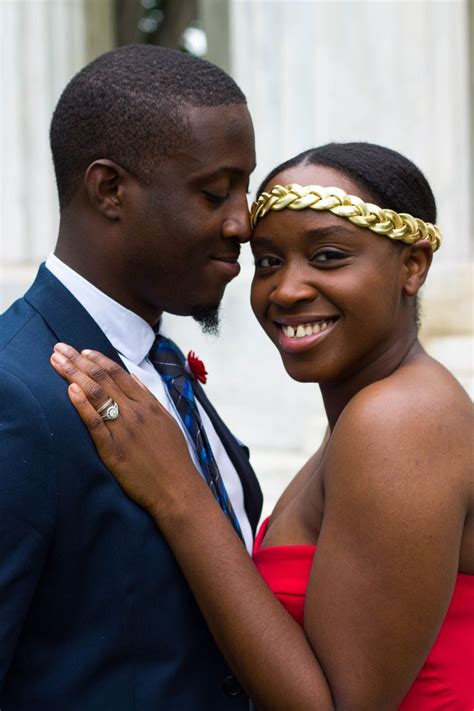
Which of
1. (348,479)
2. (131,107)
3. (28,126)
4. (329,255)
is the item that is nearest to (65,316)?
(131,107)

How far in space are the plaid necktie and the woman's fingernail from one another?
46 centimetres

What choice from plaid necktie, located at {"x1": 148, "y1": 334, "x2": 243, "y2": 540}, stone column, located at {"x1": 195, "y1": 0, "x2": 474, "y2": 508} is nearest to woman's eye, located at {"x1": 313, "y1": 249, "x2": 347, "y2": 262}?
plaid necktie, located at {"x1": 148, "y1": 334, "x2": 243, "y2": 540}

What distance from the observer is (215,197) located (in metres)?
2.58

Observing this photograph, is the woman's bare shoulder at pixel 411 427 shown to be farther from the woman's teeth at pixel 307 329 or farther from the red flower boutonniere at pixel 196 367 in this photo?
the red flower boutonniere at pixel 196 367

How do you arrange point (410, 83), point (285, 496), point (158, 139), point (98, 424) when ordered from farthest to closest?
point (410, 83) → point (285, 496) → point (158, 139) → point (98, 424)

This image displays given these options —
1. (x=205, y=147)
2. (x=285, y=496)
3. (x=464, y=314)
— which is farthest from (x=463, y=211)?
(x=205, y=147)

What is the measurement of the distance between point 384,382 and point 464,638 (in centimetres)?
67

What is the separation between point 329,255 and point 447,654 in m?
1.03

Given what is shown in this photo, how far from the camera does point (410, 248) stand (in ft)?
8.62

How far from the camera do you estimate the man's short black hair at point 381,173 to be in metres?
2.61

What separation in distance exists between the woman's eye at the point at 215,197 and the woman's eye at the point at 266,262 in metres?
0.20

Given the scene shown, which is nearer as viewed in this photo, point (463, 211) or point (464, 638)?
point (464, 638)

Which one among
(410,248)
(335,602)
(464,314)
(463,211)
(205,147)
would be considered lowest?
(464,314)

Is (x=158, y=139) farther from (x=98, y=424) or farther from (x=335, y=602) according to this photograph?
(x=335, y=602)
